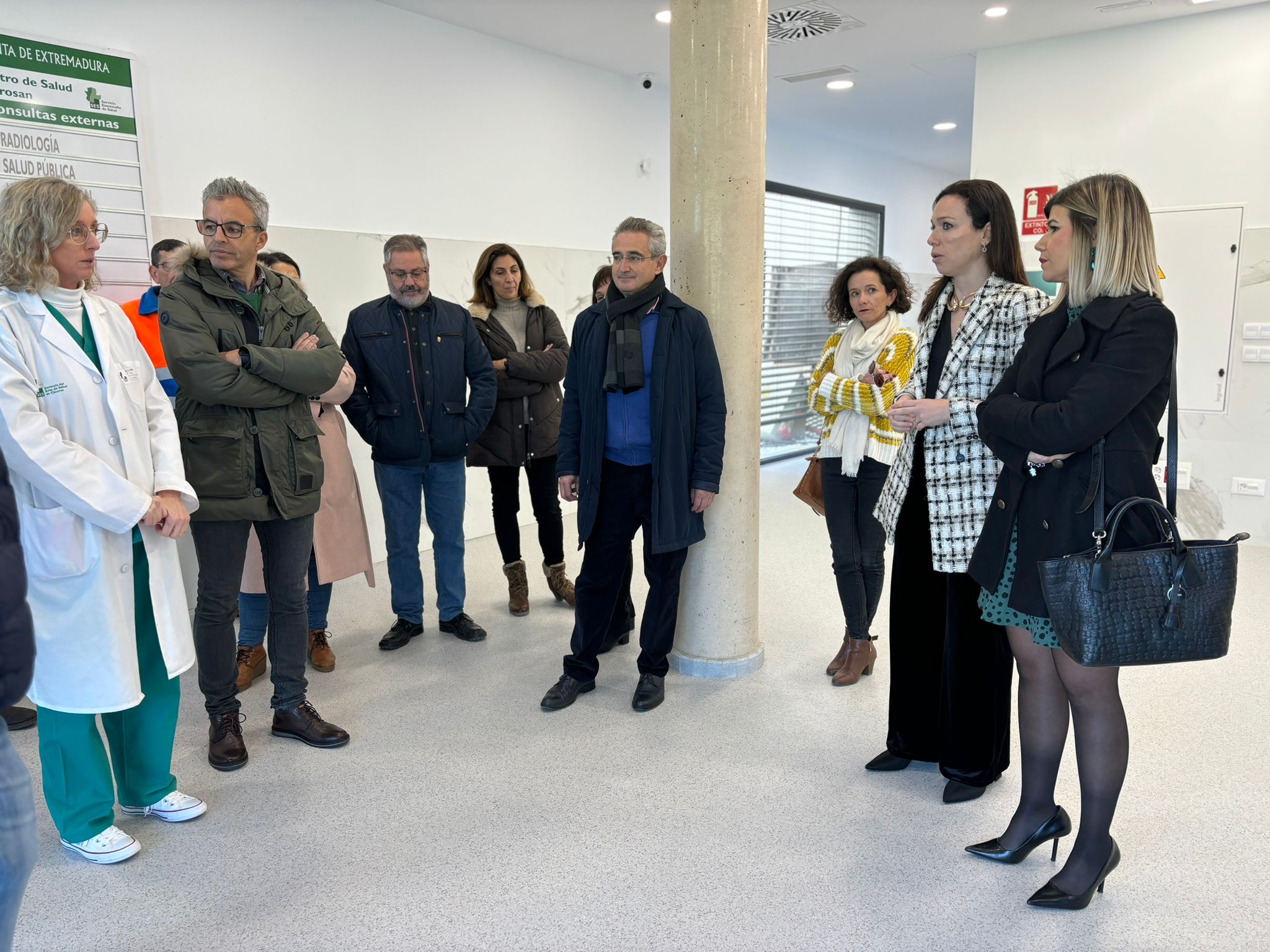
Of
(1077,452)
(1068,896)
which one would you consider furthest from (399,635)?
(1077,452)

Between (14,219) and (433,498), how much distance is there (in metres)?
2.01

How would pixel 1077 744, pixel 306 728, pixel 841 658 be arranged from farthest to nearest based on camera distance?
pixel 841 658
pixel 306 728
pixel 1077 744

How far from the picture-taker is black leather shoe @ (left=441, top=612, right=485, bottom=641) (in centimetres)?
390

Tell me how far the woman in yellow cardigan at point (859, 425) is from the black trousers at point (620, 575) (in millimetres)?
665

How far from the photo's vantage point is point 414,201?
5.18m

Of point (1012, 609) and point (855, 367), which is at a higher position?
point (855, 367)

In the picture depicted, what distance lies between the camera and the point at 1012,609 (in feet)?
6.80

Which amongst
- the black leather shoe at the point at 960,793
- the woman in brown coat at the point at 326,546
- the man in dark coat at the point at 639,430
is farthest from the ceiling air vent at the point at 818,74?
the black leather shoe at the point at 960,793

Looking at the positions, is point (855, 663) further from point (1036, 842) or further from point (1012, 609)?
point (1012, 609)

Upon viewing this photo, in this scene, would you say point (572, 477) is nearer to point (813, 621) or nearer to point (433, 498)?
point (433, 498)

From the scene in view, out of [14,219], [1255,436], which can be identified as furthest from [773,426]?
[14,219]

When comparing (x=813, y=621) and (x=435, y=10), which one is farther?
(x=435, y=10)

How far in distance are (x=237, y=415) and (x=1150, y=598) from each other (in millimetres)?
2398

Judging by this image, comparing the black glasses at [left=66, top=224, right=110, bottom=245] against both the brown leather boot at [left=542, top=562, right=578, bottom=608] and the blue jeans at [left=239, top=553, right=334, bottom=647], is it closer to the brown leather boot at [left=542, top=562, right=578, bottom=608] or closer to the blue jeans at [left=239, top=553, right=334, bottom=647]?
the blue jeans at [left=239, top=553, right=334, bottom=647]
